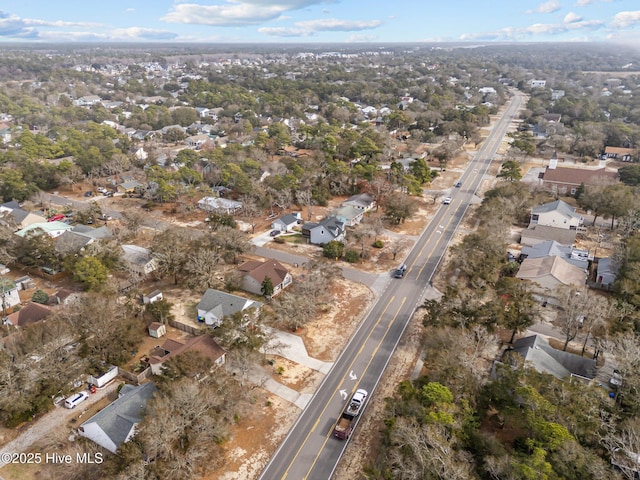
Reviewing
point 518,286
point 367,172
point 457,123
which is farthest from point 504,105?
point 518,286

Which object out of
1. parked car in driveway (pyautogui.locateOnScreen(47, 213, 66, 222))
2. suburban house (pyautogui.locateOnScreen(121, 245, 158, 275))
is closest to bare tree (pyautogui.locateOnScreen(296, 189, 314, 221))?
suburban house (pyautogui.locateOnScreen(121, 245, 158, 275))

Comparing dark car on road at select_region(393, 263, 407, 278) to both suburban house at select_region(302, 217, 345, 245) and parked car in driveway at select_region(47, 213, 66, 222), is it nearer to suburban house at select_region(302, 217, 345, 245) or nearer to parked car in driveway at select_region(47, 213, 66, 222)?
suburban house at select_region(302, 217, 345, 245)

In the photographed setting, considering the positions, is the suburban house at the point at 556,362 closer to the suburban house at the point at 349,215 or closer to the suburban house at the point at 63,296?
the suburban house at the point at 349,215

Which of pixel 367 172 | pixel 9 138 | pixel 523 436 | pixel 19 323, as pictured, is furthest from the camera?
pixel 9 138

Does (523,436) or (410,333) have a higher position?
(523,436)

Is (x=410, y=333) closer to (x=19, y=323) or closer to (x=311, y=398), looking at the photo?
(x=311, y=398)

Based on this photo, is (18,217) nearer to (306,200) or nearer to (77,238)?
(77,238)

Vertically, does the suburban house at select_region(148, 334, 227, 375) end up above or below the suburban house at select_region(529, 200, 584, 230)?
above
